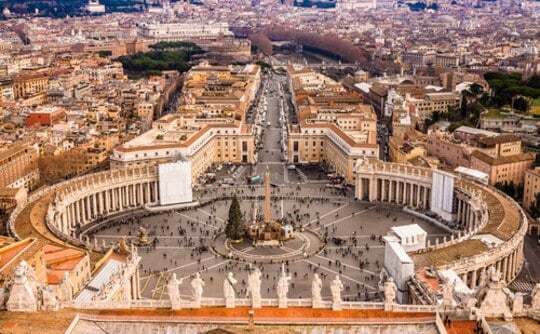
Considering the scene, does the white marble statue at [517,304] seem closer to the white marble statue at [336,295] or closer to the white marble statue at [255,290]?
the white marble statue at [336,295]

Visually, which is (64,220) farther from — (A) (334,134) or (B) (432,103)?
(B) (432,103)

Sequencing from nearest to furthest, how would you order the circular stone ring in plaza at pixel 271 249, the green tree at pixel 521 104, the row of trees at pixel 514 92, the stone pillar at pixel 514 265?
the stone pillar at pixel 514 265 → the circular stone ring in plaza at pixel 271 249 → the green tree at pixel 521 104 → the row of trees at pixel 514 92

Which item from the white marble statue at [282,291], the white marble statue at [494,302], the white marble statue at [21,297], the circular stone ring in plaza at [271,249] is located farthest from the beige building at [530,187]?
the white marble statue at [21,297]

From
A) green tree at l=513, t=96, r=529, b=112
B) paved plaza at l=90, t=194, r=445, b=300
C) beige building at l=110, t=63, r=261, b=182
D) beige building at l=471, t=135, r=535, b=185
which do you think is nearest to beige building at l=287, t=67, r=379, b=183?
beige building at l=110, t=63, r=261, b=182

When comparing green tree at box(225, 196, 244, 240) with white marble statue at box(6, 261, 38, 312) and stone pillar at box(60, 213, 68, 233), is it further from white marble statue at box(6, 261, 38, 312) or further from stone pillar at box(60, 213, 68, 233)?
white marble statue at box(6, 261, 38, 312)

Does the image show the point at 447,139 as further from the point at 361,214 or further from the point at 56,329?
the point at 56,329

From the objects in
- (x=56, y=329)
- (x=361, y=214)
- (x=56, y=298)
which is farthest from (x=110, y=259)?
(x=361, y=214)

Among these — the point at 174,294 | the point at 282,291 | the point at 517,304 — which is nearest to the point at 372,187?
the point at 517,304
